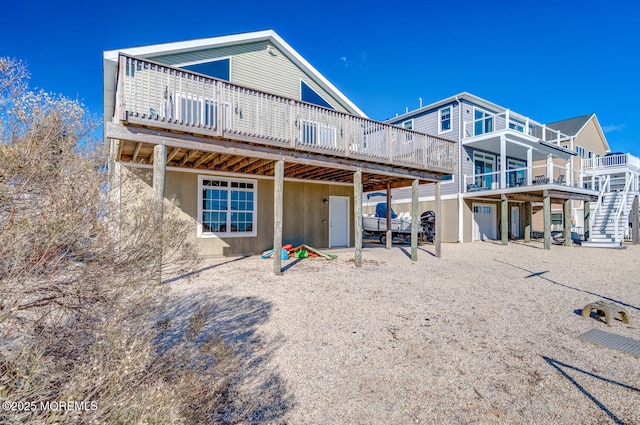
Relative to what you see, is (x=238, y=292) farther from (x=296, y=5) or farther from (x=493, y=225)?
(x=493, y=225)

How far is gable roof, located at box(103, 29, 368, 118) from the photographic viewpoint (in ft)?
27.4

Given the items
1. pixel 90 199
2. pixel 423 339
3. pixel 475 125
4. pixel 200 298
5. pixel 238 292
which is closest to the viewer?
pixel 90 199

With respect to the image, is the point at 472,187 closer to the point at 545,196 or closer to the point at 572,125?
the point at 545,196

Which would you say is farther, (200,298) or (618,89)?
(618,89)

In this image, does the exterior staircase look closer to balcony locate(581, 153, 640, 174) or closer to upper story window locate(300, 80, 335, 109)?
balcony locate(581, 153, 640, 174)

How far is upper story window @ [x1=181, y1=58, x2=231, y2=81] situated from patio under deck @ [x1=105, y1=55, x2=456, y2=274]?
2.71ft

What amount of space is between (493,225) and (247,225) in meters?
15.3

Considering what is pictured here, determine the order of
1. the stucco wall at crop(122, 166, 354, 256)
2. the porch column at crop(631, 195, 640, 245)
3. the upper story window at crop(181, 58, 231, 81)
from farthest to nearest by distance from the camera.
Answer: the porch column at crop(631, 195, 640, 245) < the upper story window at crop(181, 58, 231, 81) < the stucco wall at crop(122, 166, 354, 256)

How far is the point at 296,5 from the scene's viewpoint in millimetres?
13516

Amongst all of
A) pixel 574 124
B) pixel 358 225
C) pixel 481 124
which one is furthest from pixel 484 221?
pixel 574 124

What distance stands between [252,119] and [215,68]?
240cm

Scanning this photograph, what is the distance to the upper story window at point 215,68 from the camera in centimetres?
943

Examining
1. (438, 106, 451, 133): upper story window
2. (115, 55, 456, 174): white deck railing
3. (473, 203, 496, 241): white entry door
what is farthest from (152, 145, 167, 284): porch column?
(473, 203, 496, 241): white entry door

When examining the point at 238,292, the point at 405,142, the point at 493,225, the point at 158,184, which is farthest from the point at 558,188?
the point at 158,184
